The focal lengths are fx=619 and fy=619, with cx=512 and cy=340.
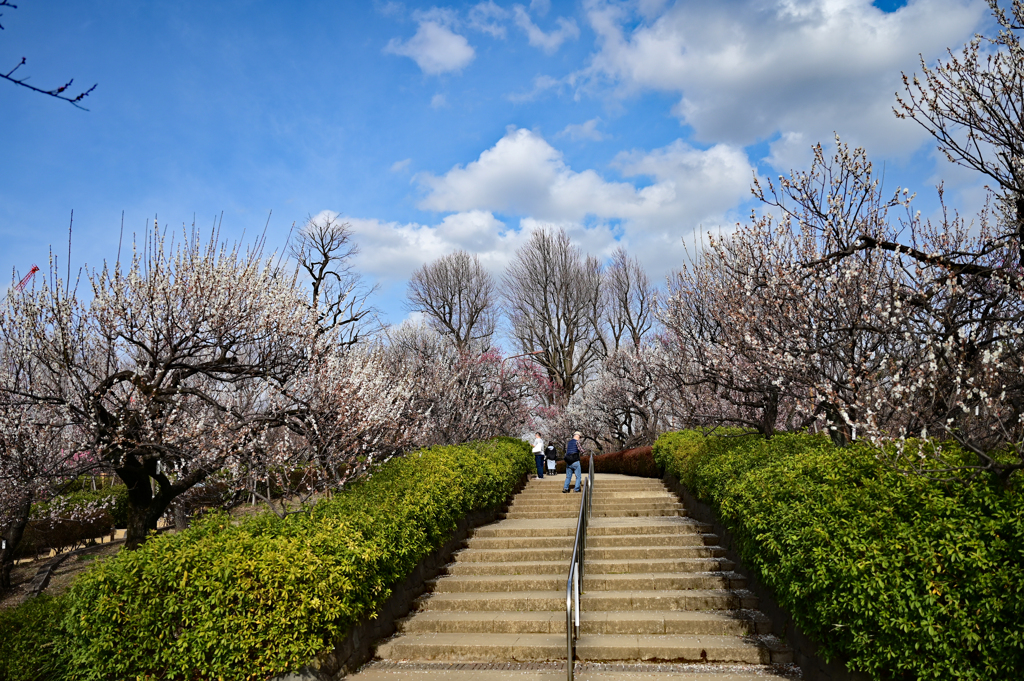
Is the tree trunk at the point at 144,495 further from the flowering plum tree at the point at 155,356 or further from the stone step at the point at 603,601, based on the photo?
the stone step at the point at 603,601

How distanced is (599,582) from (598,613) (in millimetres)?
890

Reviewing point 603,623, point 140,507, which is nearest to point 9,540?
point 140,507

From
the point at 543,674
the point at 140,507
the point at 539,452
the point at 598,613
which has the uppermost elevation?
the point at 539,452

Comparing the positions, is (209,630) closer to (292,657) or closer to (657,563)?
(292,657)

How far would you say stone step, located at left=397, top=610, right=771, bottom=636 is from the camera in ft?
22.1

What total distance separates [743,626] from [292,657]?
4633 millimetres

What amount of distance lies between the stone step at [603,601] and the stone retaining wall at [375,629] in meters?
0.31

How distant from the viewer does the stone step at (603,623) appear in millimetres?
6750

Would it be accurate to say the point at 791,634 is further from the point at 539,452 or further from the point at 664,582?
the point at 539,452

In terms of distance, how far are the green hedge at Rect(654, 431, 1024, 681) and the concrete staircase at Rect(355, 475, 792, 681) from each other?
1053 mm

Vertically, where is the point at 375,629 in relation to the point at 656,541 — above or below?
below

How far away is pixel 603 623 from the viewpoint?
6898 mm

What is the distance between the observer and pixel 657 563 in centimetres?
862

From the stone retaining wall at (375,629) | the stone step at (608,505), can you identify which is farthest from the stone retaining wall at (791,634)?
the stone retaining wall at (375,629)
